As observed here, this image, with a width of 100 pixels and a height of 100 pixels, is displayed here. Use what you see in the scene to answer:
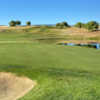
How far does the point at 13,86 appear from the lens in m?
8.00

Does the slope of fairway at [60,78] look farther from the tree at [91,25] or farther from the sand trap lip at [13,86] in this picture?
the tree at [91,25]

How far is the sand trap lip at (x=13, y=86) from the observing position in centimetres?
717

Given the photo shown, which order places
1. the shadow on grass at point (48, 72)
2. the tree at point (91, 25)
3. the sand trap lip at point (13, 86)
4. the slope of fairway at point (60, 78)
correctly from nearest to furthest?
the slope of fairway at point (60, 78)
the sand trap lip at point (13, 86)
the shadow on grass at point (48, 72)
the tree at point (91, 25)

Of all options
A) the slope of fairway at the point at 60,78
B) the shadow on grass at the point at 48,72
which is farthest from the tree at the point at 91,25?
the shadow on grass at the point at 48,72

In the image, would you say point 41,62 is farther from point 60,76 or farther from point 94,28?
point 94,28

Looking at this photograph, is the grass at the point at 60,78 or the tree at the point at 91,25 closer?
the grass at the point at 60,78

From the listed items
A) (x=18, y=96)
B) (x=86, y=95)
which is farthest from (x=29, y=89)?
(x=86, y=95)

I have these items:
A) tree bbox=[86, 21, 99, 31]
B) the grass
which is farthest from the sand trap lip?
tree bbox=[86, 21, 99, 31]

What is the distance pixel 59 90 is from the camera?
7.08 meters

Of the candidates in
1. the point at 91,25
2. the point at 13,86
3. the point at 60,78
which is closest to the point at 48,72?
the point at 60,78

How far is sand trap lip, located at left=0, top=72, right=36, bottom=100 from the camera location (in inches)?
282

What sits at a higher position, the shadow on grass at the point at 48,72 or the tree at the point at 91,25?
the tree at the point at 91,25

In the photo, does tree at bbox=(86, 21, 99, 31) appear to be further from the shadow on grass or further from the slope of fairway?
the shadow on grass

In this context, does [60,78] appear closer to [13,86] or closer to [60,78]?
[60,78]
